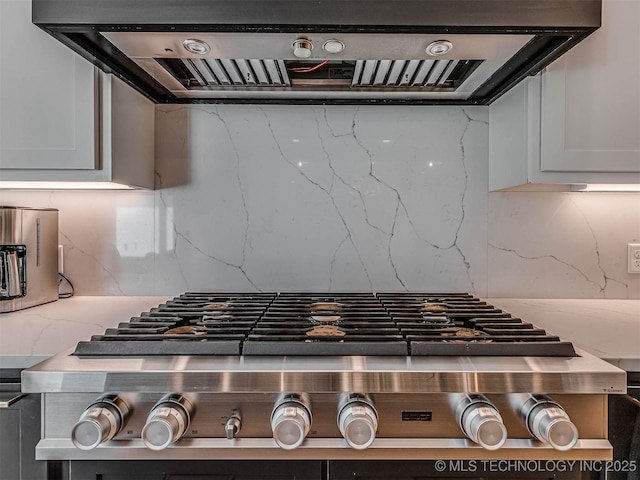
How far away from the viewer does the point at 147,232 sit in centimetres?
156

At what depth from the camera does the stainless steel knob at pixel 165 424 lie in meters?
0.76

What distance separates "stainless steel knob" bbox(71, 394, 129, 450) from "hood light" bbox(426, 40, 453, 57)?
987 millimetres

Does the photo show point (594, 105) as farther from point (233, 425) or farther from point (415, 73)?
point (233, 425)

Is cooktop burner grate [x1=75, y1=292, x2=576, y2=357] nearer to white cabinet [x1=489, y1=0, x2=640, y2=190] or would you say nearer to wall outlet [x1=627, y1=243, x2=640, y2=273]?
white cabinet [x1=489, y1=0, x2=640, y2=190]

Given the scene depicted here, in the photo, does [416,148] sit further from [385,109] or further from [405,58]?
[405,58]

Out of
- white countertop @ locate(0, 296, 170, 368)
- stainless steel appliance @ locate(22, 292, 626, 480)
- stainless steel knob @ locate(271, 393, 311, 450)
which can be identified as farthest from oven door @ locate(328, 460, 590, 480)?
white countertop @ locate(0, 296, 170, 368)

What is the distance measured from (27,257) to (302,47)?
3.39ft

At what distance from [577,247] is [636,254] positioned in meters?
0.20

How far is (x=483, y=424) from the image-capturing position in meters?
0.76

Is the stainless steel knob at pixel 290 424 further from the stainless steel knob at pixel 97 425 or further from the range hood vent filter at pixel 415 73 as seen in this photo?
the range hood vent filter at pixel 415 73

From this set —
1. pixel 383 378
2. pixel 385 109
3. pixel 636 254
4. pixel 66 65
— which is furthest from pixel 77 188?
pixel 636 254

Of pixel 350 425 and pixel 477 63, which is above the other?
pixel 477 63

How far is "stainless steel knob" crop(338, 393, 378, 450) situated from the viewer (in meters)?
0.76

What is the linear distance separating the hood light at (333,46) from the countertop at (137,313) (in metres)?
0.85
